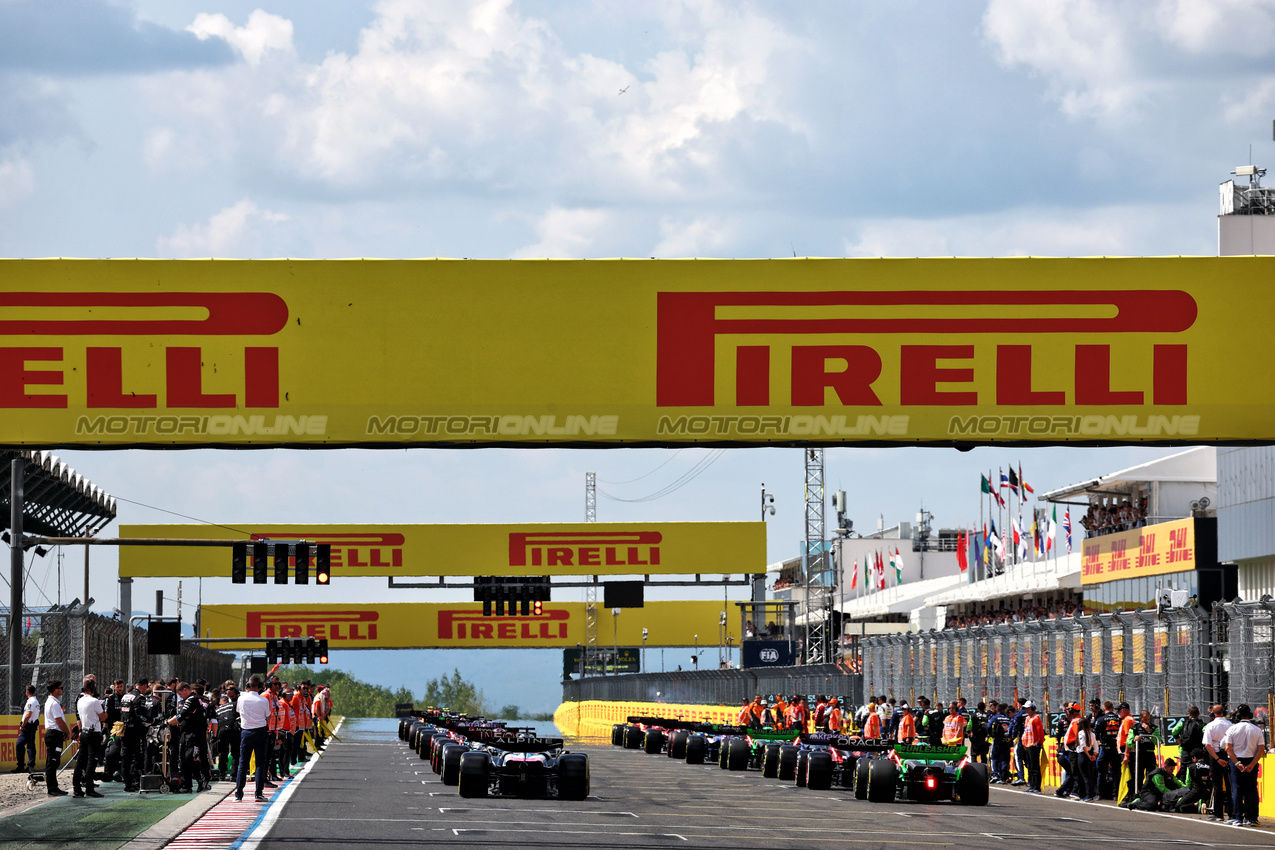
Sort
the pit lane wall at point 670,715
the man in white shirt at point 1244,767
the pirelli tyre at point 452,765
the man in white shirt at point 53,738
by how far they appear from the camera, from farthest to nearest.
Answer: the pirelli tyre at point 452,765 < the man in white shirt at point 53,738 < the pit lane wall at point 670,715 < the man in white shirt at point 1244,767

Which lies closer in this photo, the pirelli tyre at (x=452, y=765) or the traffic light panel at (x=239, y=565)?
the pirelli tyre at (x=452, y=765)

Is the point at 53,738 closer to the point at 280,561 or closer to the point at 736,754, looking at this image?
the point at 280,561

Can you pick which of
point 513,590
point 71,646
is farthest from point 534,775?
point 513,590

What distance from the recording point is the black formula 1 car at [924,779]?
76.9 ft

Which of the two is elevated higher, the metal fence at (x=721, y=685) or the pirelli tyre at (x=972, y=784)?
the pirelli tyre at (x=972, y=784)

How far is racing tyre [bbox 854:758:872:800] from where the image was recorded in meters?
23.8

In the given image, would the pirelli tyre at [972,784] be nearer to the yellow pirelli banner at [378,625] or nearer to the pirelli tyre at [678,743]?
the pirelli tyre at [678,743]

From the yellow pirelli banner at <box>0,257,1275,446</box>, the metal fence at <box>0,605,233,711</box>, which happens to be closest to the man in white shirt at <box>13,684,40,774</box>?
the metal fence at <box>0,605,233,711</box>

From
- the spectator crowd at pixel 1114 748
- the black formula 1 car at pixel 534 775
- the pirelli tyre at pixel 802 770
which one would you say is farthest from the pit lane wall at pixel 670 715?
the black formula 1 car at pixel 534 775

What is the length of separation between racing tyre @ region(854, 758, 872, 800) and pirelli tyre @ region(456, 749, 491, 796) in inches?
204

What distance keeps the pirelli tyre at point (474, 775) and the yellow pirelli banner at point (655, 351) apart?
8.21 meters

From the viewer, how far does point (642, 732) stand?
144 ft

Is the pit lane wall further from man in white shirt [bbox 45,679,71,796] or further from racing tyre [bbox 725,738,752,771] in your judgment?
man in white shirt [bbox 45,679,71,796]

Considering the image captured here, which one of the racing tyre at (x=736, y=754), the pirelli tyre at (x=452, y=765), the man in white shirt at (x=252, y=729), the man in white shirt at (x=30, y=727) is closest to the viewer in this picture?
the man in white shirt at (x=252, y=729)
